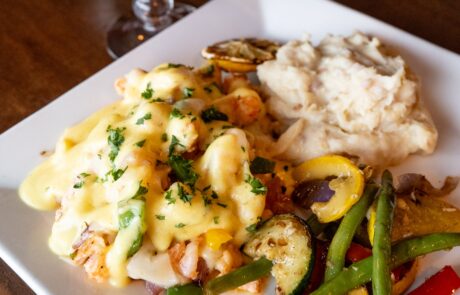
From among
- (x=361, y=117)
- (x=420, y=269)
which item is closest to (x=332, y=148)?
(x=361, y=117)

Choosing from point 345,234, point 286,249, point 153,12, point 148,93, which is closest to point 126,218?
point 286,249

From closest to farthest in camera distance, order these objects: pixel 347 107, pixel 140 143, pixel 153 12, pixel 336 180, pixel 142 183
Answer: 1. pixel 142 183
2. pixel 140 143
3. pixel 336 180
4. pixel 347 107
5. pixel 153 12

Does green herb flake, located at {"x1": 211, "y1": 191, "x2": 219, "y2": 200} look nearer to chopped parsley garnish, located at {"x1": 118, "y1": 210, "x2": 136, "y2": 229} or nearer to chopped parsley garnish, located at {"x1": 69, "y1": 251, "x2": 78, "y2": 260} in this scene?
chopped parsley garnish, located at {"x1": 118, "y1": 210, "x2": 136, "y2": 229}

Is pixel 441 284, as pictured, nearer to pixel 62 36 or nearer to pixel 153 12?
pixel 153 12

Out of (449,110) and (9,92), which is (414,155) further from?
(9,92)

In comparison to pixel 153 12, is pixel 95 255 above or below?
above

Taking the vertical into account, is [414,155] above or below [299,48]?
below
